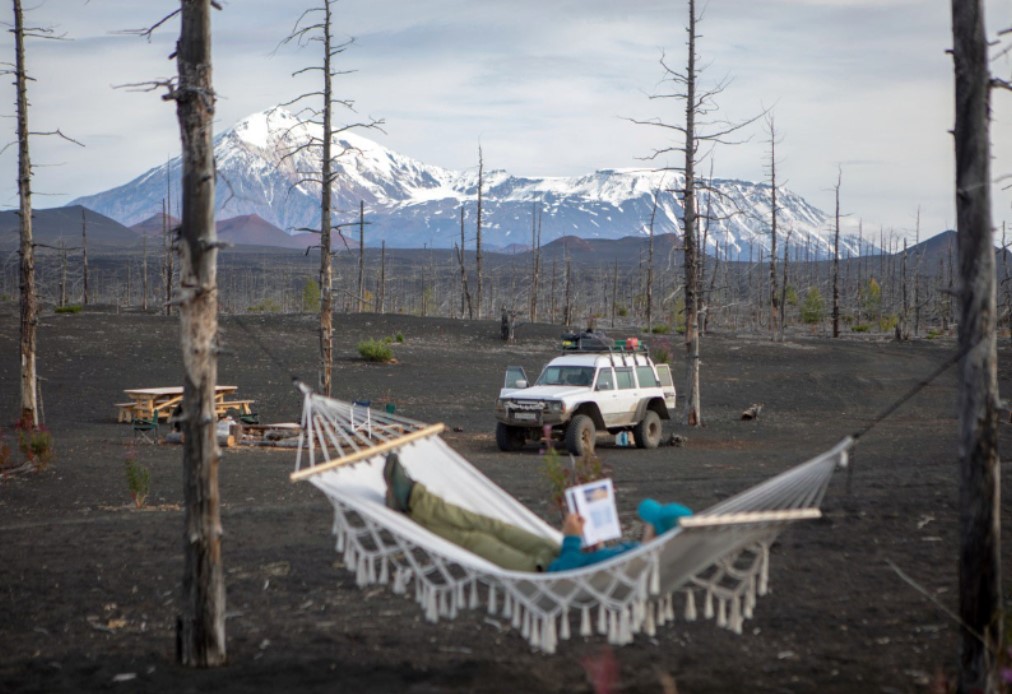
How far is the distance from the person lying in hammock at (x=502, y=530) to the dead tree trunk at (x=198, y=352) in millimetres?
1201

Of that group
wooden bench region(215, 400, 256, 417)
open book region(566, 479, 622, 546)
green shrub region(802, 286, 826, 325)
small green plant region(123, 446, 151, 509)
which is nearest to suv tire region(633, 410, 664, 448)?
wooden bench region(215, 400, 256, 417)

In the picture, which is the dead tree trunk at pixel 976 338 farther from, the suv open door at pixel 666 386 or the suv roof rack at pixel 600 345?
the suv open door at pixel 666 386

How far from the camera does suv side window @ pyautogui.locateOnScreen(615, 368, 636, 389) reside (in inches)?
704

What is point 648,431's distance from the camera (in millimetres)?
18344

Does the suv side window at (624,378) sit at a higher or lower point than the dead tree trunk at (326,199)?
lower

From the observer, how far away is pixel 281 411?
77.5 ft

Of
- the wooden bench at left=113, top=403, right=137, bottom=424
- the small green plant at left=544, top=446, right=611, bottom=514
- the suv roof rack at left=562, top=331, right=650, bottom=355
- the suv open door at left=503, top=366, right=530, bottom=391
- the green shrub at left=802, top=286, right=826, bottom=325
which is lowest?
the wooden bench at left=113, top=403, right=137, bottom=424

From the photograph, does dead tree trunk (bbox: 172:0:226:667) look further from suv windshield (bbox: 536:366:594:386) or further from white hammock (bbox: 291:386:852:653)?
suv windshield (bbox: 536:366:594:386)

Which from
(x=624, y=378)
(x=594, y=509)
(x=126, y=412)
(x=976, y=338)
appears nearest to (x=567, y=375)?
(x=624, y=378)

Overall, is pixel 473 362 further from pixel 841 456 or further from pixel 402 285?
pixel 402 285

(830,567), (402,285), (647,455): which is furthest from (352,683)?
(402,285)

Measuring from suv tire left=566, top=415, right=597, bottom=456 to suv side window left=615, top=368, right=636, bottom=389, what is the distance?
55.8 inches

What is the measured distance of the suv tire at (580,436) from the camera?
16.2 m

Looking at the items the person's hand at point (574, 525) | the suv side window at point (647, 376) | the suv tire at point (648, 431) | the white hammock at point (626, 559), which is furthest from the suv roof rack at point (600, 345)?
the person's hand at point (574, 525)
